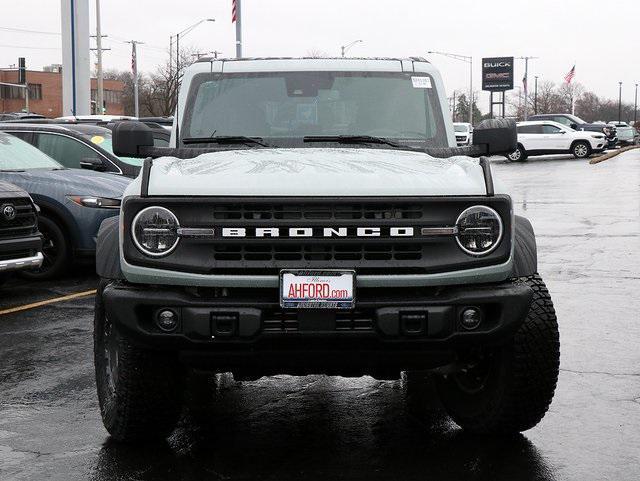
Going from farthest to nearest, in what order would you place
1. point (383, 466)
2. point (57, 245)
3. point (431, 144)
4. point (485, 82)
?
1. point (485, 82)
2. point (57, 245)
3. point (431, 144)
4. point (383, 466)

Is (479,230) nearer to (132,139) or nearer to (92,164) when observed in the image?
(132,139)

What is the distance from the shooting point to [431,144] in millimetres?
5867

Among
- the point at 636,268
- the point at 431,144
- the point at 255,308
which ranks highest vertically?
the point at 431,144

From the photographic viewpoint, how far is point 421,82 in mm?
6211

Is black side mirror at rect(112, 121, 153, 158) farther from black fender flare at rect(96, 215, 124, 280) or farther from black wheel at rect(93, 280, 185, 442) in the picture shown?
black wheel at rect(93, 280, 185, 442)

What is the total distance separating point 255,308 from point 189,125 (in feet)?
6.25

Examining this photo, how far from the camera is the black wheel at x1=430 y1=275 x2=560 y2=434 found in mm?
4816

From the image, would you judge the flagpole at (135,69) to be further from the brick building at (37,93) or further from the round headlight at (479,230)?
the round headlight at (479,230)

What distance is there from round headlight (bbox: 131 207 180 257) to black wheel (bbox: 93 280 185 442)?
0.42m

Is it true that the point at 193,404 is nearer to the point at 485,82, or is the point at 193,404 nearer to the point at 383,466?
the point at 383,466

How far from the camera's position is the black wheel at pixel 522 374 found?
4816 mm

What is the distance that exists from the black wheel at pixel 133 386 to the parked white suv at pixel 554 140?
133 feet

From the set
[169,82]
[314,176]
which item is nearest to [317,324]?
[314,176]

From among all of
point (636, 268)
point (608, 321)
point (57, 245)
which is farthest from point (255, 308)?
point (636, 268)
